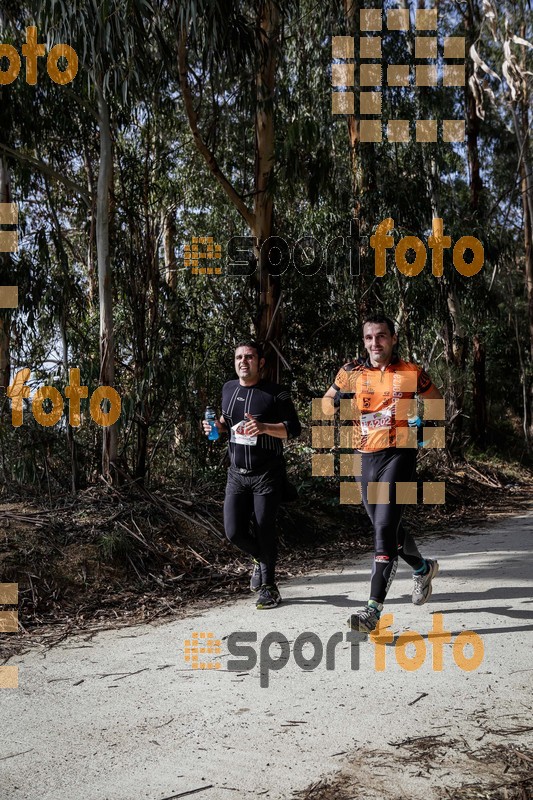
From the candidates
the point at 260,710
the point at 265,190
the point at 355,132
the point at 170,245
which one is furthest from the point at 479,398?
the point at 260,710

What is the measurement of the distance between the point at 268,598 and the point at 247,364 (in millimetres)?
1716

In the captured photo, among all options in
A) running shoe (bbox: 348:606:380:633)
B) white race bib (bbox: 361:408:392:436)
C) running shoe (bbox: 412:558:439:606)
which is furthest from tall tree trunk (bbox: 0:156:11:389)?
running shoe (bbox: 348:606:380:633)

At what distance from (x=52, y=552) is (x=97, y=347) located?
4006 mm

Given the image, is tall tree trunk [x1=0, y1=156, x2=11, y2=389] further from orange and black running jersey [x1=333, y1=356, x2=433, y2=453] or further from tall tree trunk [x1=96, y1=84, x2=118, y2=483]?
orange and black running jersey [x1=333, y1=356, x2=433, y2=453]

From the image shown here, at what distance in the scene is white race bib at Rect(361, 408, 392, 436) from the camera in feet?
18.4

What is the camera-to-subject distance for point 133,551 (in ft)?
24.3

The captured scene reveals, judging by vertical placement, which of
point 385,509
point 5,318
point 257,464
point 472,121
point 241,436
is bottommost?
point 385,509

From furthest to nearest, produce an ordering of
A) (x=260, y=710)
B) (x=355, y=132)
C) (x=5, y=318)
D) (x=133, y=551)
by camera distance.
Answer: (x=355, y=132) < (x=5, y=318) < (x=133, y=551) < (x=260, y=710)

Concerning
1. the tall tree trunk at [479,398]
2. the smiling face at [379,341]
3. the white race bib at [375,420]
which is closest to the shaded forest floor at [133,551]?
the white race bib at [375,420]

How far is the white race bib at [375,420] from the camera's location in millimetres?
5621

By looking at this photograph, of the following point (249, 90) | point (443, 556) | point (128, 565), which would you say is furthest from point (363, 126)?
point (128, 565)

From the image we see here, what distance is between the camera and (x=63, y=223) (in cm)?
1351

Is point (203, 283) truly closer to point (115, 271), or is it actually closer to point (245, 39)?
point (115, 271)

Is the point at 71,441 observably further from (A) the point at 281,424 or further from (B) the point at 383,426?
(B) the point at 383,426
